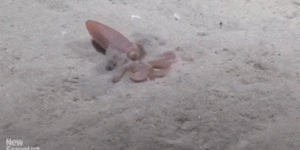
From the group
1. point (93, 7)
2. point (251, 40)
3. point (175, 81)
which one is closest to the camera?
point (175, 81)

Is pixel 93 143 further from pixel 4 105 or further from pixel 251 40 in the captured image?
pixel 251 40

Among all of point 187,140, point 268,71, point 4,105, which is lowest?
point 4,105

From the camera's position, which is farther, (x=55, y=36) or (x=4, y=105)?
(x=55, y=36)

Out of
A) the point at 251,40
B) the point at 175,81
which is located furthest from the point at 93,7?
the point at 251,40

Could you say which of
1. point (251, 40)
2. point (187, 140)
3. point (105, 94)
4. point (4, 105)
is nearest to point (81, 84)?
point (105, 94)

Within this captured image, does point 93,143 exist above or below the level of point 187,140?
below

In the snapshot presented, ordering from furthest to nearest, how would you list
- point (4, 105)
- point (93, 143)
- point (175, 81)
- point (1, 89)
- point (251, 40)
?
point (251, 40) → point (175, 81) → point (1, 89) → point (4, 105) → point (93, 143)
